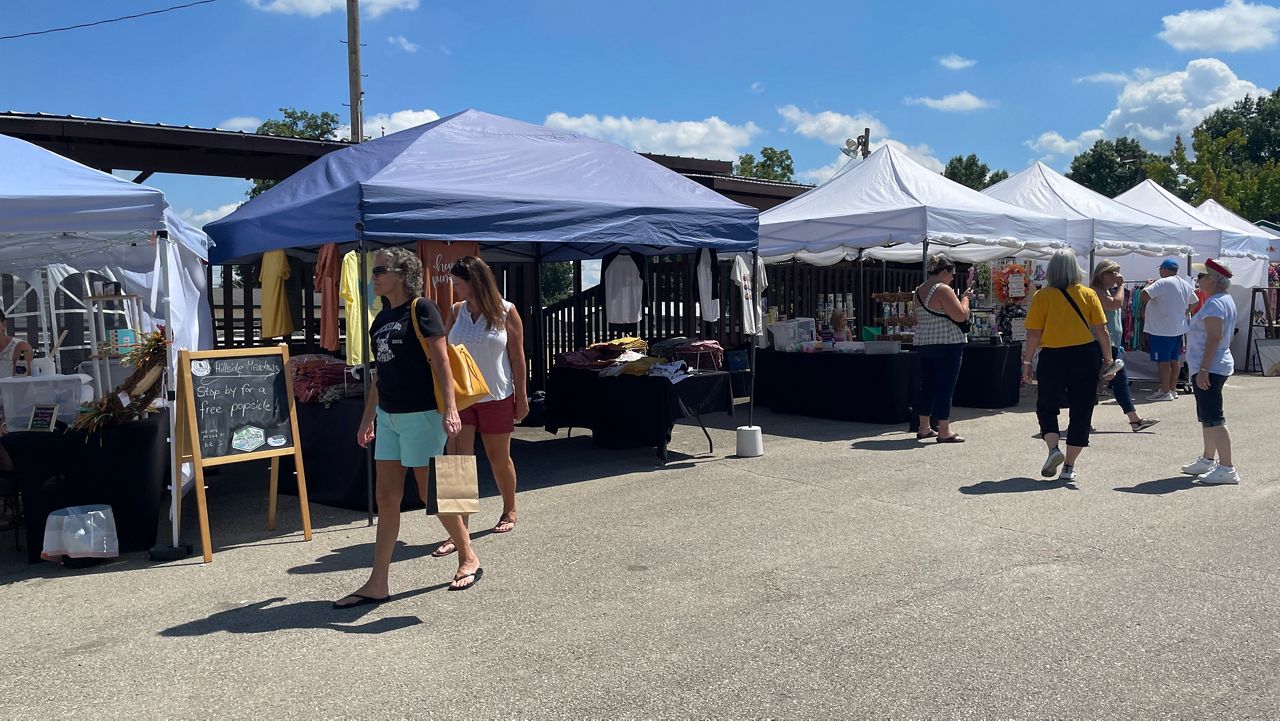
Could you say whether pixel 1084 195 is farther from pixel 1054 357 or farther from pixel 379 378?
pixel 379 378

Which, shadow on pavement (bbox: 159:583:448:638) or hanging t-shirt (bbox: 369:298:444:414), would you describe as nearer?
shadow on pavement (bbox: 159:583:448:638)

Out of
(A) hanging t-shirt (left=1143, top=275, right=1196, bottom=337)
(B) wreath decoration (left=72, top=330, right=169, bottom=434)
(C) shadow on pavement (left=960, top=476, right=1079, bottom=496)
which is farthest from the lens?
(A) hanging t-shirt (left=1143, top=275, right=1196, bottom=337)

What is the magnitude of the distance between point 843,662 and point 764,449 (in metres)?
5.26

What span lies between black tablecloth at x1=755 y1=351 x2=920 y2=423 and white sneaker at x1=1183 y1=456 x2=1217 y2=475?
133 inches

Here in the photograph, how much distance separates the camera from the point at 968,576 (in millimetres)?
4973

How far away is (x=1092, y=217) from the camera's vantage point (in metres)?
12.5

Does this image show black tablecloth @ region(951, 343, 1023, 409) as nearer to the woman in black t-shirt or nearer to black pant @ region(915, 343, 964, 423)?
black pant @ region(915, 343, 964, 423)

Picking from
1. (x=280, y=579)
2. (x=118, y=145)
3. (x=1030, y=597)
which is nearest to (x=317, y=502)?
(x=280, y=579)

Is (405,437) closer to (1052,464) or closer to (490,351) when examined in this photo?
(490,351)

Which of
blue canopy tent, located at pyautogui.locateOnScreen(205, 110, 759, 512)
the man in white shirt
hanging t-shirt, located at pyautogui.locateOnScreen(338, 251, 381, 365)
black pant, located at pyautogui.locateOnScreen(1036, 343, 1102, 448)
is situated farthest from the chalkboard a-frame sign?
the man in white shirt

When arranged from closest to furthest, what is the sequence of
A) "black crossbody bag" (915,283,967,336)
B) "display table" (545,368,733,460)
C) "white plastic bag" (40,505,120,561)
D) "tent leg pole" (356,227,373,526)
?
"white plastic bag" (40,505,120,561)
"tent leg pole" (356,227,373,526)
"display table" (545,368,733,460)
"black crossbody bag" (915,283,967,336)

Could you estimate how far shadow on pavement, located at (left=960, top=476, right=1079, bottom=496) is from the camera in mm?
7021

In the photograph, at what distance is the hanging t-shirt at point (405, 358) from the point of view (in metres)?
4.61

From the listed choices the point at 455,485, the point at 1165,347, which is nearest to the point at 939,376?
the point at 1165,347
